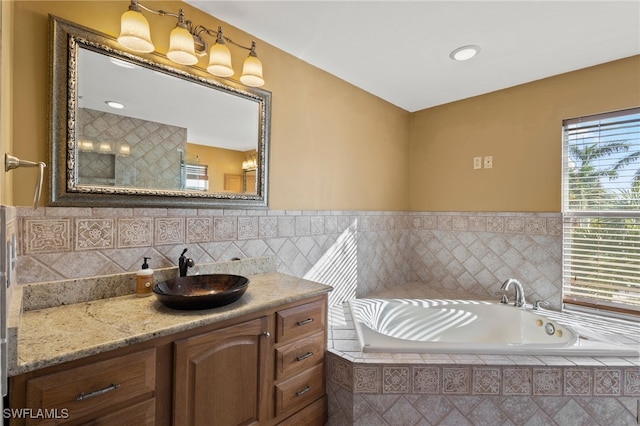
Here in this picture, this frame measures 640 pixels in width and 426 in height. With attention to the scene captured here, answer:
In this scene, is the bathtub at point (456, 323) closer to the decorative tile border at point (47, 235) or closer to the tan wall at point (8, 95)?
the decorative tile border at point (47, 235)

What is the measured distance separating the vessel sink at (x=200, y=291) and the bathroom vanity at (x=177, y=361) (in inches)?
1.6

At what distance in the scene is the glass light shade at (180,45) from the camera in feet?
4.99

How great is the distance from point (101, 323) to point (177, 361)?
317 mm

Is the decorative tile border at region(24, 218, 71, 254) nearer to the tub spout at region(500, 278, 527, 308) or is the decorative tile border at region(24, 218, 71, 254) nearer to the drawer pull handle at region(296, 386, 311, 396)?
the drawer pull handle at region(296, 386, 311, 396)

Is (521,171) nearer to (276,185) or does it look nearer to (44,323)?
(276,185)

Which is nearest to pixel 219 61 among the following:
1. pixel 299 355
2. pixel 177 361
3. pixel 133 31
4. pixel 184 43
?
pixel 184 43

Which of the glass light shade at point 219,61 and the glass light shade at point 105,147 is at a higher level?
the glass light shade at point 219,61

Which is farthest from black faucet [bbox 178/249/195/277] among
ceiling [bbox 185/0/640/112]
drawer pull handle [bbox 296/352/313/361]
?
ceiling [bbox 185/0/640/112]

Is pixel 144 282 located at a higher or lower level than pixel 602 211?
lower

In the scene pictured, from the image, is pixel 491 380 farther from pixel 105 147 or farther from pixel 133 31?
pixel 133 31

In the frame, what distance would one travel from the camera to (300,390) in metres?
1.65

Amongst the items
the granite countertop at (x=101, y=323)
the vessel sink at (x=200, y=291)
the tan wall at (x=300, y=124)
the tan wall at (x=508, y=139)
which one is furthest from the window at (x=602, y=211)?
the vessel sink at (x=200, y=291)

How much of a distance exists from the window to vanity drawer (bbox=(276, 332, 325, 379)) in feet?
7.08

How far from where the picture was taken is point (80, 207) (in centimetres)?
141
